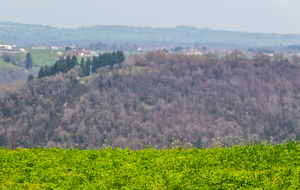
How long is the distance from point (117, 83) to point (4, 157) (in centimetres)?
11070

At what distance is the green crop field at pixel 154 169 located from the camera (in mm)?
5082

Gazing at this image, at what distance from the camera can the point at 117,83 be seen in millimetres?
→ 116500

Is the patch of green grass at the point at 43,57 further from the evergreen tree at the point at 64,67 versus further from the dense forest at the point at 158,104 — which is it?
→ the dense forest at the point at 158,104

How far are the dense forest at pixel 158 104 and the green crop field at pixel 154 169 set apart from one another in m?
78.5

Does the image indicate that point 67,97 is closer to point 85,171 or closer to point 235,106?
point 235,106

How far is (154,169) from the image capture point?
571 cm

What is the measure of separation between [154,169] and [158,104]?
105 m

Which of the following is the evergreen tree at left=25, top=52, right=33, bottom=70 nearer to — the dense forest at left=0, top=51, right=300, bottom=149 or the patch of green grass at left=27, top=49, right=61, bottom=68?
the patch of green grass at left=27, top=49, right=61, bottom=68

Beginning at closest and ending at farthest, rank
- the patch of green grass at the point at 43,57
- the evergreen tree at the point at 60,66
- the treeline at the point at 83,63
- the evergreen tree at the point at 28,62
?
1. the evergreen tree at the point at 60,66
2. the treeline at the point at 83,63
3. the evergreen tree at the point at 28,62
4. the patch of green grass at the point at 43,57

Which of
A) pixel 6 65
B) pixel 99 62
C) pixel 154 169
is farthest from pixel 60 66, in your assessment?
pixel 154 169

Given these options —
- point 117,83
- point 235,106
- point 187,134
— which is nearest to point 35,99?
point 117,83

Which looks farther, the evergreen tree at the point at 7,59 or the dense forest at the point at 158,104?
the evergreen tree at the point at 7,59

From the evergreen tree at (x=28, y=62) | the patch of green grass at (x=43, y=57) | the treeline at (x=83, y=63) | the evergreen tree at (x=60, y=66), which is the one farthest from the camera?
the patch of green grass at (x=43, y=57)

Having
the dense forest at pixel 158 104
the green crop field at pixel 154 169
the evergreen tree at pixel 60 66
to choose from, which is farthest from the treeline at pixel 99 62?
the green crop field at pixel 154 169
